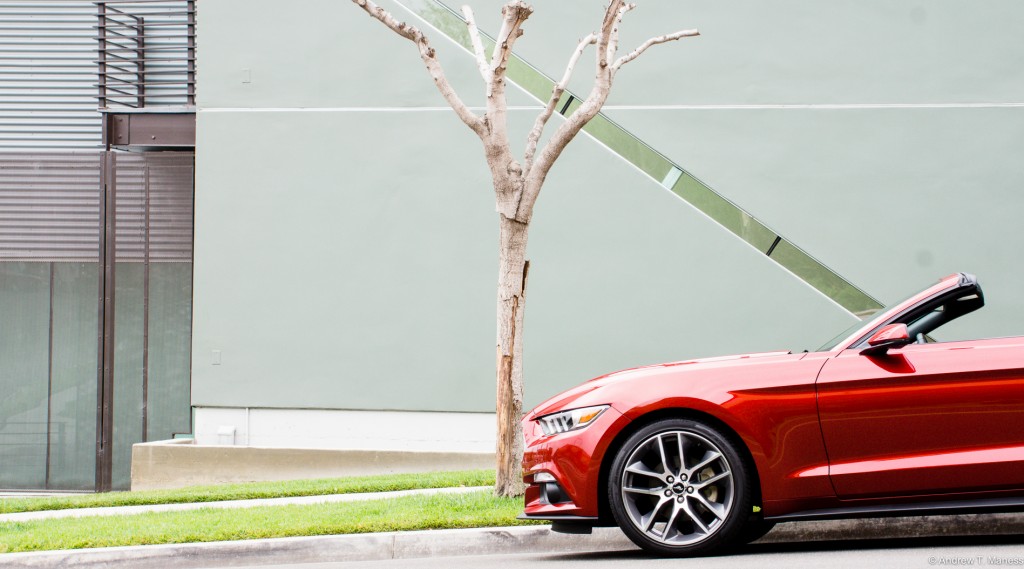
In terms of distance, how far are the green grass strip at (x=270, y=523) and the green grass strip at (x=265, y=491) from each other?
111 cm

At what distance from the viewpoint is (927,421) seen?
5.13m

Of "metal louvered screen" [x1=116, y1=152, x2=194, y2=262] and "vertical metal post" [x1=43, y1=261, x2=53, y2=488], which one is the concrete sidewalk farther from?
"metal louvered screen" [x1=116, y1=152, x2=194, y2=262]

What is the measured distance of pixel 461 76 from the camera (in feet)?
39.9

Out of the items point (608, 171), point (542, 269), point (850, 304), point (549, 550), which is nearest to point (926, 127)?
point (850, 304)

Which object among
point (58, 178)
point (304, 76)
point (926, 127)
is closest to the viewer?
point (926, 127)

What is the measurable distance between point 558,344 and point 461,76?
339 centimetres

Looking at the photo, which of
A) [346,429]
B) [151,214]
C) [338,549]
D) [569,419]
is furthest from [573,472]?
[151,214]

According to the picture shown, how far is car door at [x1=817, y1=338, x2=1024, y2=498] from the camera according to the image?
5.07 meters

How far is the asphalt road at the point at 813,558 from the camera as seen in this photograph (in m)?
5.00

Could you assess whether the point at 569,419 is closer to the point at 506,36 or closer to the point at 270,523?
the point at 270,523

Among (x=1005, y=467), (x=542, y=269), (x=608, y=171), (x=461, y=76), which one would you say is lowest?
(x=1005, y=467)

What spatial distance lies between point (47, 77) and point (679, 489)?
11.4 metres

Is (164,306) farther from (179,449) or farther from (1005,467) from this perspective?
(1005,467)

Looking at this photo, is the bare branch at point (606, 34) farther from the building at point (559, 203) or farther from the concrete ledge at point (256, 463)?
the concrete ledge at point (256, 463)
